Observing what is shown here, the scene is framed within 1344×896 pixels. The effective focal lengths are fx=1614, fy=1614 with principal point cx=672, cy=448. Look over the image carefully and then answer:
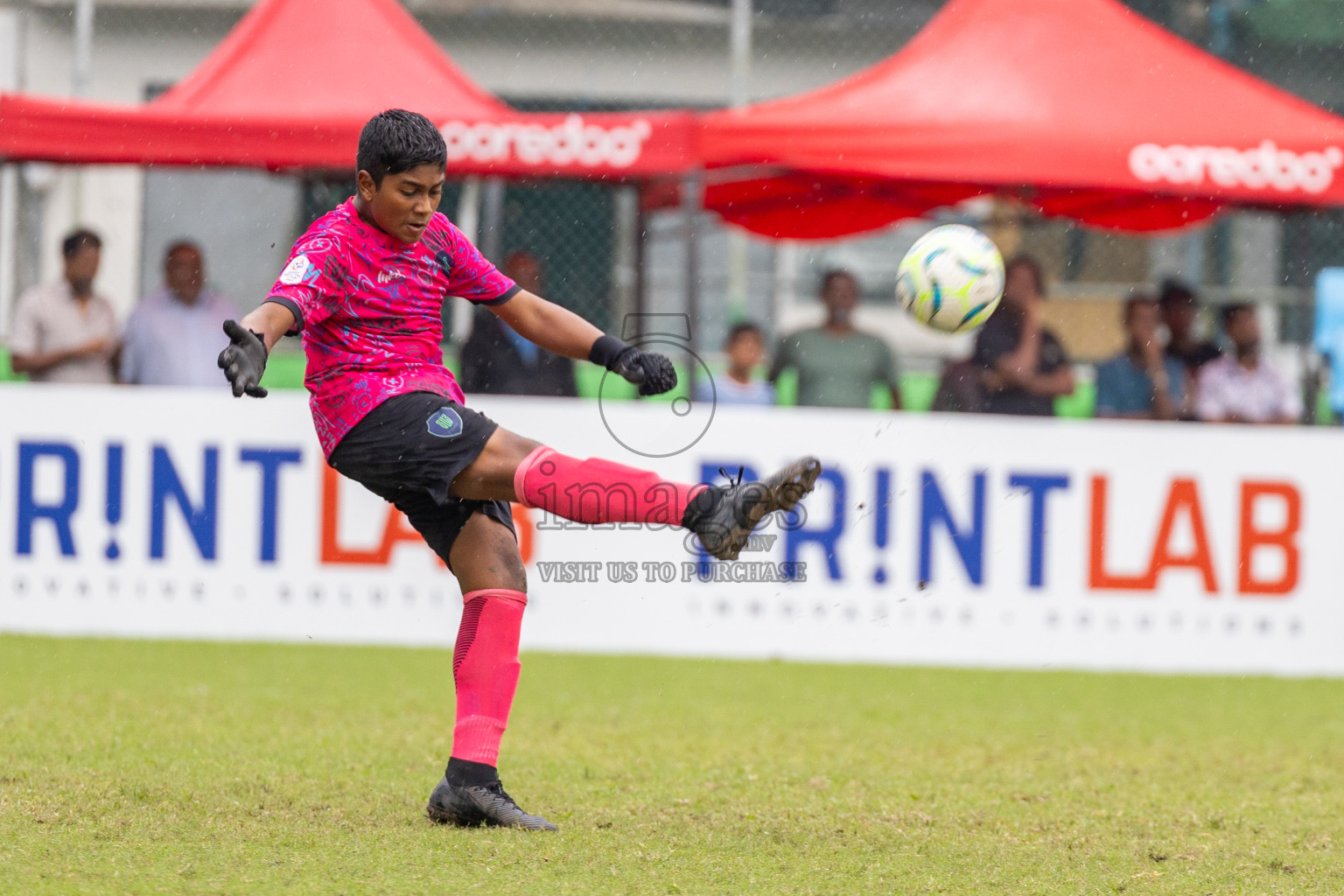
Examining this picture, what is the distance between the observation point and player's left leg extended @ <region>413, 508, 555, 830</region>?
414 cm

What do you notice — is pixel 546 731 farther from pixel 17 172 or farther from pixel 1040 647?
pixel 17 172

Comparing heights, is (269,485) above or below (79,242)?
below

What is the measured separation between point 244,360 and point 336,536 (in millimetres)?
4353

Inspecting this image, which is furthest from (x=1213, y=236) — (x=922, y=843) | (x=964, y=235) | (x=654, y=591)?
(x=922, y=843)

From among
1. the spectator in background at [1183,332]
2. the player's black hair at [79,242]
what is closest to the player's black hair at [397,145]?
the player's black hair at [79,242]

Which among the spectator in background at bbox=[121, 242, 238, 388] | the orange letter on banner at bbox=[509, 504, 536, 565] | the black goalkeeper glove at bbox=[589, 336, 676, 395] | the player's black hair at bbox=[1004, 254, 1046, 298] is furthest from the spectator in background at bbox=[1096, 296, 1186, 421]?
the black goalkeeper glove at bbox=[589, 336, 676, 395]

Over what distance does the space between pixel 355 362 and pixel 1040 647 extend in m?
4.76

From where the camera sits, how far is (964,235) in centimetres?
578

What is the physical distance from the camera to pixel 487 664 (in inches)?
168

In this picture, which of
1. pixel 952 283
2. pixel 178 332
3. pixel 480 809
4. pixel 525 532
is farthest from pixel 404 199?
pixel 178 332

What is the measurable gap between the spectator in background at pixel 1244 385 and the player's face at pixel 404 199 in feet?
19.8

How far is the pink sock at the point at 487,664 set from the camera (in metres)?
4.24

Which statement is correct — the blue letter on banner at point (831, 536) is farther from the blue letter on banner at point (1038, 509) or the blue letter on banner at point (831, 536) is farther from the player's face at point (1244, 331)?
the player's face at point (1244, 331)

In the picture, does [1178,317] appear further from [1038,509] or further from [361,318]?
[361,318]
